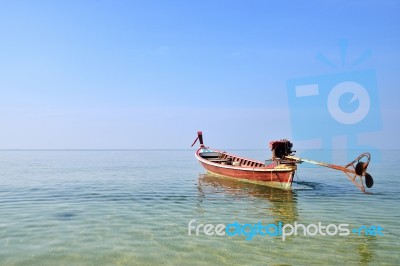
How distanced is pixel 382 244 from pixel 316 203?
8.06 m

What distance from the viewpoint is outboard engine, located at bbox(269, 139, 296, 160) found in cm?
2645

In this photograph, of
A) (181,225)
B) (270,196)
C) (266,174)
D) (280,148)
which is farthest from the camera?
(280,148)

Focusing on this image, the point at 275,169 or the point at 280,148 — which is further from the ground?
Answer: the point at 280,148

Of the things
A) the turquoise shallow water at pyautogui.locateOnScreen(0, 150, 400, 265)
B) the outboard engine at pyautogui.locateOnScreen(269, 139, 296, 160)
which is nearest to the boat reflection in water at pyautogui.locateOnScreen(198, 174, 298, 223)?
the turquoise shallow water at pyautogui.locateOnScreen(0, 150, 400, 265)

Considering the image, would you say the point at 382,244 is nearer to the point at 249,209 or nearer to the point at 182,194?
the point at 249,209

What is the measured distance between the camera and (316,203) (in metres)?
18.8

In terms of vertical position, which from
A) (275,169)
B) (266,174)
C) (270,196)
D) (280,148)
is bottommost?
(270,196)

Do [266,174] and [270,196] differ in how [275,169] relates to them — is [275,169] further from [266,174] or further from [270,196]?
[270,196]

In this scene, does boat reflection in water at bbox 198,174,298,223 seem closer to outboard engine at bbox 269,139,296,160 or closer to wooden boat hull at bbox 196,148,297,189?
wooden boat hull at bbox 196,148,297,189

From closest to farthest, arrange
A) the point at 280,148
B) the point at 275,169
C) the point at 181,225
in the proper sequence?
the point at 181,225 → the point at 275,169 → the point at 280,148

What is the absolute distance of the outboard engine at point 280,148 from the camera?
26.5 metres

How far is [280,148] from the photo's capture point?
2659cm

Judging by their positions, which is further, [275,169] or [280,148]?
[280,148]

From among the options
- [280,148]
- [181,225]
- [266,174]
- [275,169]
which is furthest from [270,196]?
[181,225]
